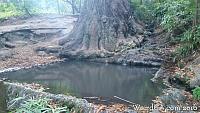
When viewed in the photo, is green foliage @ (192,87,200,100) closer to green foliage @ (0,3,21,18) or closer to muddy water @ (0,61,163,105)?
muddy water @ (0,61,163,105)

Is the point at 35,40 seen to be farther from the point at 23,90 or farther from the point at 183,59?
the point at 23,90

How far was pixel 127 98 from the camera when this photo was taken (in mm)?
7969

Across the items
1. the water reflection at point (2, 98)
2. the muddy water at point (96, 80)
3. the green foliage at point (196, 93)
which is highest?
the water reflection at point (2, 98)

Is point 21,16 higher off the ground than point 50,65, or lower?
higher

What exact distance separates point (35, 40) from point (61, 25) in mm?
2854

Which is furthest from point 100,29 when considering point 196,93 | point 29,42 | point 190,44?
point 196,93

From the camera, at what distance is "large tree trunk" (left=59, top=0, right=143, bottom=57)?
14.0 meters

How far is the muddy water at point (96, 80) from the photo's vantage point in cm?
835

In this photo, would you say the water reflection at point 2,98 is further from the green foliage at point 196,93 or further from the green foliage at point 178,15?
the green foliage at point 178,15

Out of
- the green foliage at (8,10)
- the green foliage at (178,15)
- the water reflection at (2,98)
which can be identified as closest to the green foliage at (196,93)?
the water reflection at (2,98)

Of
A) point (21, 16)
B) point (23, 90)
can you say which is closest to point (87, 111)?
point (23, 90)

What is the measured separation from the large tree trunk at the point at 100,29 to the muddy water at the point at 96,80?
159cm

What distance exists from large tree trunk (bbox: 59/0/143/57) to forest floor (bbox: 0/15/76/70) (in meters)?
1.15

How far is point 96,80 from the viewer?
9.88 metres
